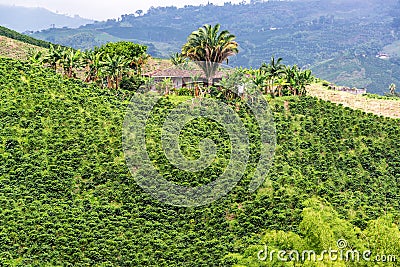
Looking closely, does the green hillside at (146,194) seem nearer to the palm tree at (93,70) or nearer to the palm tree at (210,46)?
the palm tree at (93,70)

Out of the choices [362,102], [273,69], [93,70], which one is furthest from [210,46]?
[362,102]

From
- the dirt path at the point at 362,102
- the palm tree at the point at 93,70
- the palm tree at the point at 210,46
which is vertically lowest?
the dirt path at the point at 362,102

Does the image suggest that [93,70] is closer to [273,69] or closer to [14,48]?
[273,69]

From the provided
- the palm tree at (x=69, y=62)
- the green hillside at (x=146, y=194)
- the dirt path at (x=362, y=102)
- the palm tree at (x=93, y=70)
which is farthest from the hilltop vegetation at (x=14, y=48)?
the dirt path at (x=362, y=102)

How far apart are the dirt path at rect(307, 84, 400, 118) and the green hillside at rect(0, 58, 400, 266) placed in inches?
119

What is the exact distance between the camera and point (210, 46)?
159ft

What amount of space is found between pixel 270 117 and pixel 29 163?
20.9 metres

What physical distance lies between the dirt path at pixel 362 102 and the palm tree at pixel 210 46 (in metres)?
10.5

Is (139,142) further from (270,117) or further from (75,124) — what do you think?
(270,117)

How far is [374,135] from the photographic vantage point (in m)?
44.5

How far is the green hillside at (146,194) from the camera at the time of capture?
28808mm

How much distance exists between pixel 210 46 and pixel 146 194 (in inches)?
757

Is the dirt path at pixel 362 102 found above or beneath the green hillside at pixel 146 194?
above

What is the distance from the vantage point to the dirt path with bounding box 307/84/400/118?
163ft
